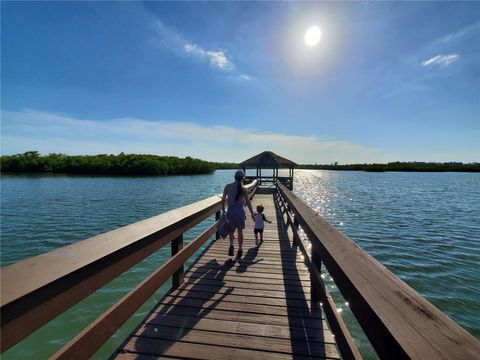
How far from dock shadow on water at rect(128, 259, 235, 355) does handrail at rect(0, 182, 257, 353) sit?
105cm

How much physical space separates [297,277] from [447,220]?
15900 mm

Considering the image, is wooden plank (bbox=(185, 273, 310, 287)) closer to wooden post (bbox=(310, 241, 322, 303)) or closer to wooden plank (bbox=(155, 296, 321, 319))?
wooden post (bbox=(310, 241, 322, 303))

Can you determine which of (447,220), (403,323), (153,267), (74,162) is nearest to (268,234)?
(153,267)

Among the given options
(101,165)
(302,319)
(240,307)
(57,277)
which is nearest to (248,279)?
(240,307)

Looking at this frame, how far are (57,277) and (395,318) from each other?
5.41ft

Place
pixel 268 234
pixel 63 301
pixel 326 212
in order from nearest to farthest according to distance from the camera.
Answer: pixel 63 301 < pixel 268 234 < pixel 326 212

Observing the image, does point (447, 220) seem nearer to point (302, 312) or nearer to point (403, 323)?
point (302, 312)

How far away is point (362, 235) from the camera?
11688 mm

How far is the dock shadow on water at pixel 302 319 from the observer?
8.13ft

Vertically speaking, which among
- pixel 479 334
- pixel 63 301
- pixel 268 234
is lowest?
pixel 479 334

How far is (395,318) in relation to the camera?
3.77 ft

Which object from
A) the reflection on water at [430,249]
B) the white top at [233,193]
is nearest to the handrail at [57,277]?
the white top at [233,193]

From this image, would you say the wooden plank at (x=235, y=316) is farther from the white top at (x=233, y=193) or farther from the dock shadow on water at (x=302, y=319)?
the white top at (x=233, y=193)

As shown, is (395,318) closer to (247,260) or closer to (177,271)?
(177,271)
